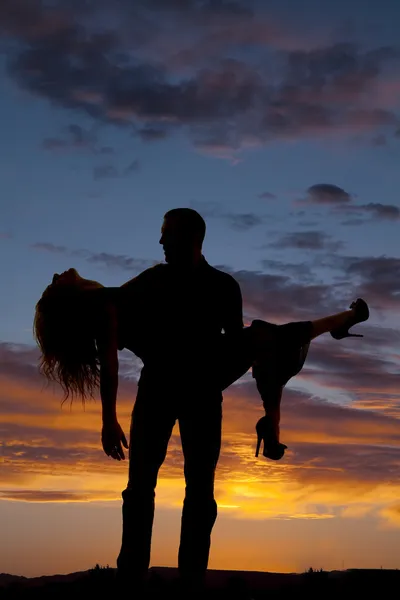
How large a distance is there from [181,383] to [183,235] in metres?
1.54

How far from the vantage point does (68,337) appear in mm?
8812

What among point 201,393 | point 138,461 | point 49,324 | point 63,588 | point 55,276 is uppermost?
point 55,276

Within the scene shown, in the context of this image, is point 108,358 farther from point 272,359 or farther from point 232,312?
point 272,359

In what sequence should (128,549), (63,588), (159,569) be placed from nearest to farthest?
1. (128,549)
2. (63,588)
3. (159,569)

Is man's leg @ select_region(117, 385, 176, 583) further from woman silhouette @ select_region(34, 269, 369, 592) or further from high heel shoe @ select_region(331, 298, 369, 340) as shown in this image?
high heel shoe @ select_region(331, 298, 369, 340)

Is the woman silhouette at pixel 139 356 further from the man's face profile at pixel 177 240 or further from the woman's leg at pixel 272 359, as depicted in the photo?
the man's face profile at pixel 177 240

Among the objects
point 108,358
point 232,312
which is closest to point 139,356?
point 108,358

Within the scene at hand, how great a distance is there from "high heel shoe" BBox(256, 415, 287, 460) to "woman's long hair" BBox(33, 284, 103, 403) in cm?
190

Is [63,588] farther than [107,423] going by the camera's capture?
Yes

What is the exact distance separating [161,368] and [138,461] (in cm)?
98

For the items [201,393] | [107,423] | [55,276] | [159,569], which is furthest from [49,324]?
[159,569]

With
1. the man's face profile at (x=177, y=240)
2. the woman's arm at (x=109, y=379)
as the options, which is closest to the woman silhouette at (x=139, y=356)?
the woman's arm at (x=109, y=379)

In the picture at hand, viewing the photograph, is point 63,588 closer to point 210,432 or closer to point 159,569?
point 159,569

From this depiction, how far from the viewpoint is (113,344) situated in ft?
27.8
